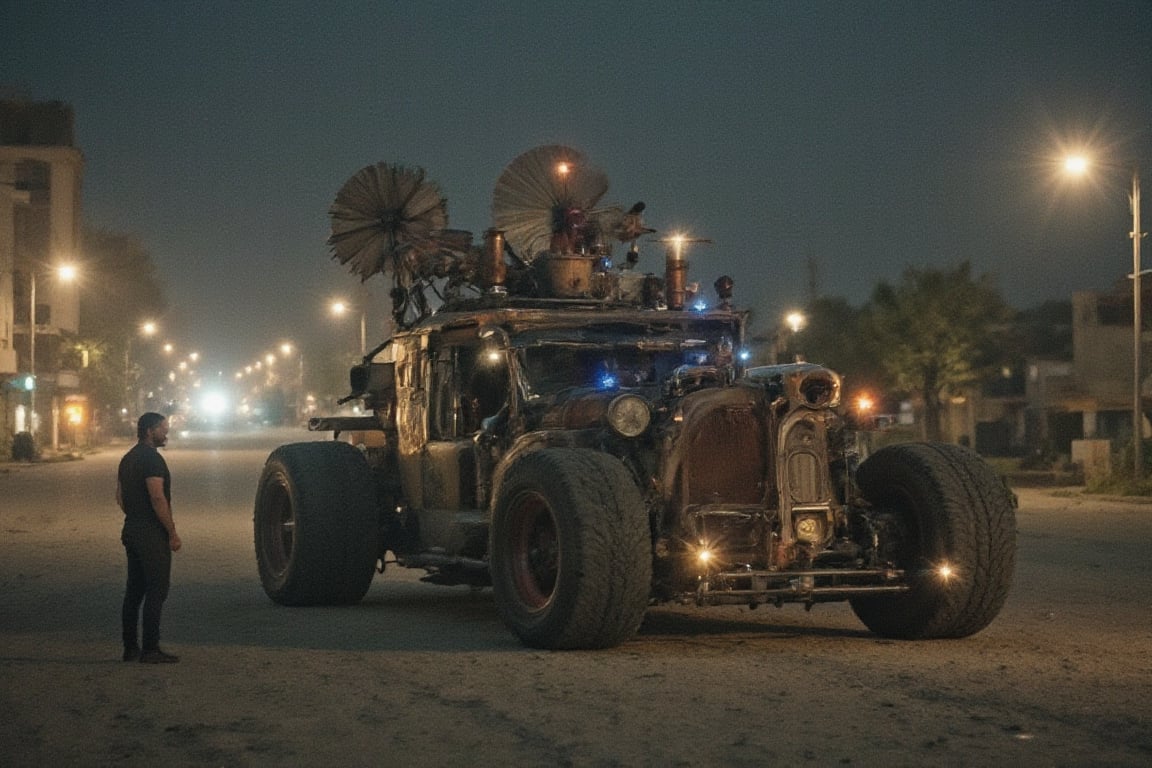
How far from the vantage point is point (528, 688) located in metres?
9.83

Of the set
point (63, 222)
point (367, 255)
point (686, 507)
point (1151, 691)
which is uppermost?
point (63, 222)

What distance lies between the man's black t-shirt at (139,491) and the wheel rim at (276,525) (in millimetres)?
3989

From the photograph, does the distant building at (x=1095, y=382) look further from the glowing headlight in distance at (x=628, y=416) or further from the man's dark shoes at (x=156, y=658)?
the man's dark shoes at (x=156, y=658)

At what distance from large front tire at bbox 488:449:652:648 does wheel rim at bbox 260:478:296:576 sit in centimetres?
438

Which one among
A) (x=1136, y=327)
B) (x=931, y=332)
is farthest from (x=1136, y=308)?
(x=931, y=332)

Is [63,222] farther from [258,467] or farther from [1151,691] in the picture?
Answer: [1151,691]

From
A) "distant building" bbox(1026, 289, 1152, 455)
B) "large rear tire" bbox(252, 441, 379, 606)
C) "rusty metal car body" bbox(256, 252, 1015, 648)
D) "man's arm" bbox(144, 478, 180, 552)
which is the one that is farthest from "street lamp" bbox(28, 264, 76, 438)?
"man's arm" bbox(144, 478, 180, 552)

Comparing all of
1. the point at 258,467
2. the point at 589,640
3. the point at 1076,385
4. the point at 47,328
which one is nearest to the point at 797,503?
the point at 589,640

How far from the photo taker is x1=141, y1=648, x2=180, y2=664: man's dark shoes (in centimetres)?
1096

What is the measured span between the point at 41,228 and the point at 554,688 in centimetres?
8498

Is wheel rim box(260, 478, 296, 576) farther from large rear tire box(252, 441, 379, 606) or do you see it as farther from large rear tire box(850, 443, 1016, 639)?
large rear tire box(850, 443, 1016, 639)

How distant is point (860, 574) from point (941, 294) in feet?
161

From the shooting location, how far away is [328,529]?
47.8 ft

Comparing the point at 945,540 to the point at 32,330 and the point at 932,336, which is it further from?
the point at 32,330
